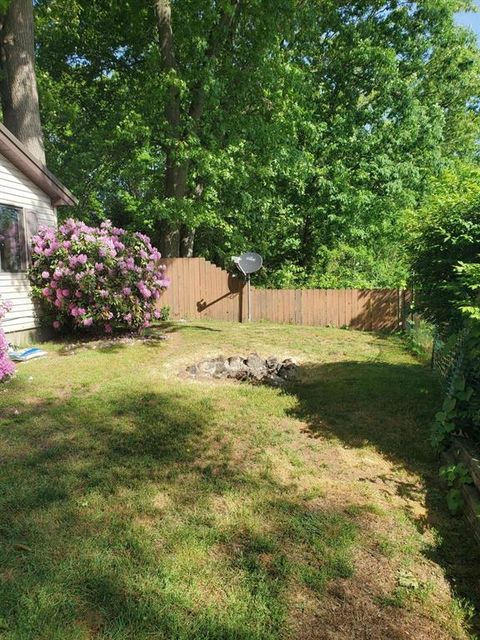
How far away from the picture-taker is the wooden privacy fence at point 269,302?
12.3 meters

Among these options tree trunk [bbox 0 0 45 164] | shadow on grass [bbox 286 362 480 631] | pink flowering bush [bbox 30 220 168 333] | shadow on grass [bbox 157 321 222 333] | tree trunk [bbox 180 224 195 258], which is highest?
tree trunk [bbox 0 0 45 164]

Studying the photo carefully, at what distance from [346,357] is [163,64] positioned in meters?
9.27

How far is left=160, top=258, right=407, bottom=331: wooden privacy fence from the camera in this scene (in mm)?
12320

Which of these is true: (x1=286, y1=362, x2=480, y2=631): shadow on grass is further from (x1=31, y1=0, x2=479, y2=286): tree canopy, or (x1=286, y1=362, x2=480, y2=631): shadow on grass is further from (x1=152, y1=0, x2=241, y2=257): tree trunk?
(x1=152, y1=0, x2=241, y2=257): tree trunk

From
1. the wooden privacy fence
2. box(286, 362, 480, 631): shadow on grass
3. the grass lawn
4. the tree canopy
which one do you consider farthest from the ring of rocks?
the tree canopy

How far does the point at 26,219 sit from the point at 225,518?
7.51 meters

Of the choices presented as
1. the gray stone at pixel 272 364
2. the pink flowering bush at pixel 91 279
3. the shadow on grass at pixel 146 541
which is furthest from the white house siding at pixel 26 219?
the gray stone at pixel 272 364

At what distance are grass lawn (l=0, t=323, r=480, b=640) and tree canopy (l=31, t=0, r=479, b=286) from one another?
8.04 meters

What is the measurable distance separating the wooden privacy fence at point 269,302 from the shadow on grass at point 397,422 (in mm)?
5094

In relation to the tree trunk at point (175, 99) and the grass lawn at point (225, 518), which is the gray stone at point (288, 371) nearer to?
the grass lawn at point (225, 518)

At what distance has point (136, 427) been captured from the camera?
451 centimetres

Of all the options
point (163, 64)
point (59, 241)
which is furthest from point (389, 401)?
point (163, 64)

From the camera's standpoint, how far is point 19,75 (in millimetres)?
9484

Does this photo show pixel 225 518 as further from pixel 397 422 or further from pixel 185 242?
pixel 185 242
